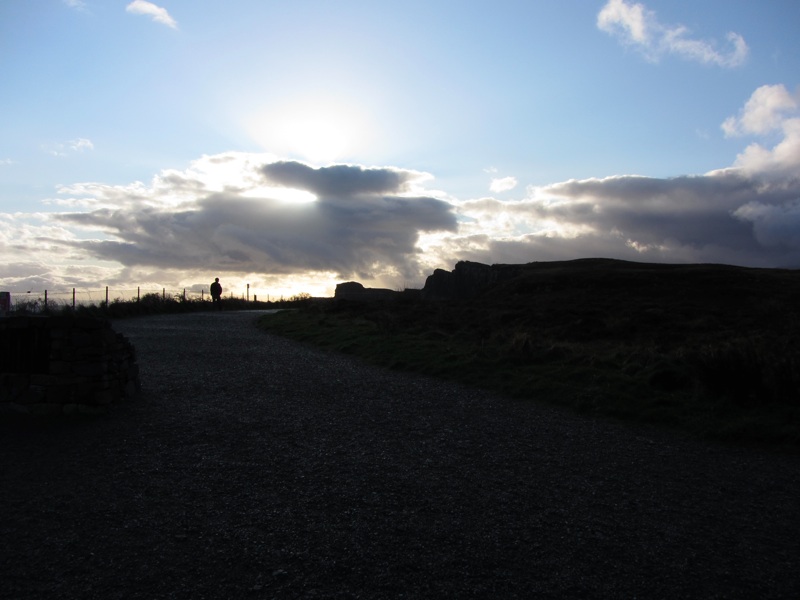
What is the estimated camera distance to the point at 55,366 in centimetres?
1027

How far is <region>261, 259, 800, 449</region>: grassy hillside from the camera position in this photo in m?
10.5

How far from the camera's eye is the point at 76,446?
8.44 m

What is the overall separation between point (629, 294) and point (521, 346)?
2146 cm

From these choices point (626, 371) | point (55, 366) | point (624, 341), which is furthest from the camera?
point (624, 341)

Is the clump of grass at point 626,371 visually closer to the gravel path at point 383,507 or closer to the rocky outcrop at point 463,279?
the gravel path at point 383,507

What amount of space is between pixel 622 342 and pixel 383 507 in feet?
50.3

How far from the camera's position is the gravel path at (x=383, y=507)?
4551 mm

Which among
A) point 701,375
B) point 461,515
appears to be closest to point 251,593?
point 461,515

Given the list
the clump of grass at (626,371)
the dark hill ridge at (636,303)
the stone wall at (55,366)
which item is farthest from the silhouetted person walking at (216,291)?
the stone wall at (55,366)

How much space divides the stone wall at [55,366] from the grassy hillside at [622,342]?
22.9 feet

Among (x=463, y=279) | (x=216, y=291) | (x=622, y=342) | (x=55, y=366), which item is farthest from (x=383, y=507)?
(x=463, y=279)

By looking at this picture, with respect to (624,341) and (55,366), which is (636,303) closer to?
(624,341)

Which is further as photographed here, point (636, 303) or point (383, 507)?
point (636, 303)

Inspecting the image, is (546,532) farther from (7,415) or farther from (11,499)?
(7,415)
